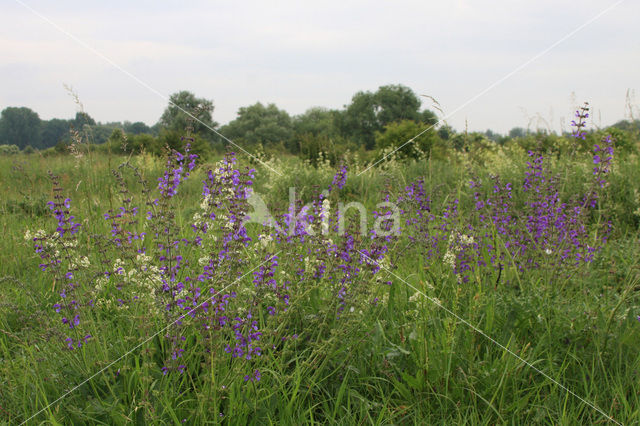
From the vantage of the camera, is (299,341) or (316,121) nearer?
(299,341)

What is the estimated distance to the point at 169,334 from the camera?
98.3 inches

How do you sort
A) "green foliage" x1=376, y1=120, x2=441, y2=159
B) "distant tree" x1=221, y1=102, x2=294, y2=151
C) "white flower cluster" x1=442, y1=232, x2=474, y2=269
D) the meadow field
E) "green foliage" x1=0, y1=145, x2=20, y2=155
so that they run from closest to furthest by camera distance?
the meadow field, "white flower cluster" x1=442, y1=232, x2=474, y2=269, "green foliage" x1=0, y1=145, x2=20, y2=155, "green foliage" x1=376, y1=120, x2=441, y2=159, "distant tree" x1=221, y1=102, x2=294, y2=151

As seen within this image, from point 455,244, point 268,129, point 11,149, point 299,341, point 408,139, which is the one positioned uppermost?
point 268,129

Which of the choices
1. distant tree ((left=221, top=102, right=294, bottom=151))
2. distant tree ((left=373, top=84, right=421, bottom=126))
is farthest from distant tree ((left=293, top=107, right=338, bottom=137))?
distant tree ((left=221, top=102, right=294, bottom=151))

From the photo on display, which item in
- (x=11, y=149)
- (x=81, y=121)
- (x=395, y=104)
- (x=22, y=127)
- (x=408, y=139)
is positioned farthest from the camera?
(x=395, y=104)

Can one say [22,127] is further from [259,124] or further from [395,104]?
[395,104]

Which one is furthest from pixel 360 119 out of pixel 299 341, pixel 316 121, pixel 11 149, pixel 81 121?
pixel 299 341

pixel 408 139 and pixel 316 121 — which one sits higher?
pixel 316 121

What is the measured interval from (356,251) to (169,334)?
1.30 metres

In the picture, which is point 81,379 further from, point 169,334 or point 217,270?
point 217,270

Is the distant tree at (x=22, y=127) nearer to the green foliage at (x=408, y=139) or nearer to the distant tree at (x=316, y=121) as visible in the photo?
the green foliage at (x=408, y=139)

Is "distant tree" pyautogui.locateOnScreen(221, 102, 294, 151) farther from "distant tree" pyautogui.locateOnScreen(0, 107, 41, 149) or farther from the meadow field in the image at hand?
the meadow field

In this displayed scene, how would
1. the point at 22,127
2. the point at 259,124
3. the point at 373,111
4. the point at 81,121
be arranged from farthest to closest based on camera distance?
the point at 373,111
the point at 22,127
the point at 259,124
the point at 81,121

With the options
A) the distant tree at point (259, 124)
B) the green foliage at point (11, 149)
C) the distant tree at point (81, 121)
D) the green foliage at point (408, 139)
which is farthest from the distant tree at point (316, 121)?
the distant tree at point (81, 121)
